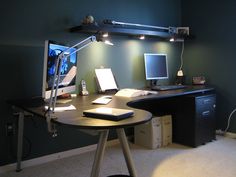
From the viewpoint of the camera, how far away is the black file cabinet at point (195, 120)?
3.29 meters

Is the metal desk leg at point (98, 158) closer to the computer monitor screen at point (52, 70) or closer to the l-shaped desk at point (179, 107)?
the l-shaped desk at point (179, 107)

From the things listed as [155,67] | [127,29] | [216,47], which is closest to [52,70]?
[127,29]

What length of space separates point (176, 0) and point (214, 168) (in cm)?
270

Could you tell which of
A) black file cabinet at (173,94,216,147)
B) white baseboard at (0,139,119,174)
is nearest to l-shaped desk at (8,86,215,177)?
black file cabinet at (173,94,216,147)

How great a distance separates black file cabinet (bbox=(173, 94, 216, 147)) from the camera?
329cm

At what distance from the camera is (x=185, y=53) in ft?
14.0

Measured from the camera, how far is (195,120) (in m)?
3.27

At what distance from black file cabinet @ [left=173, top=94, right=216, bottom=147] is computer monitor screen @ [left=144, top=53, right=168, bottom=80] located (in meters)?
0.57

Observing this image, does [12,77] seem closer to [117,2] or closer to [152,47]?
[117,2]

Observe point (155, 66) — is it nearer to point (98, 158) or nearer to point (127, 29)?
point (127, 29)

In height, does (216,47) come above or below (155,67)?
above

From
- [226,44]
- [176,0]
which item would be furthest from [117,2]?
[226,44]

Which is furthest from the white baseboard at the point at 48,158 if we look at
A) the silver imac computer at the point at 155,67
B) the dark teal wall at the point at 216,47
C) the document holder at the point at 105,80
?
the dark teal wall at the point at 216,47

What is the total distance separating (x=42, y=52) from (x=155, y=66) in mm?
1638
